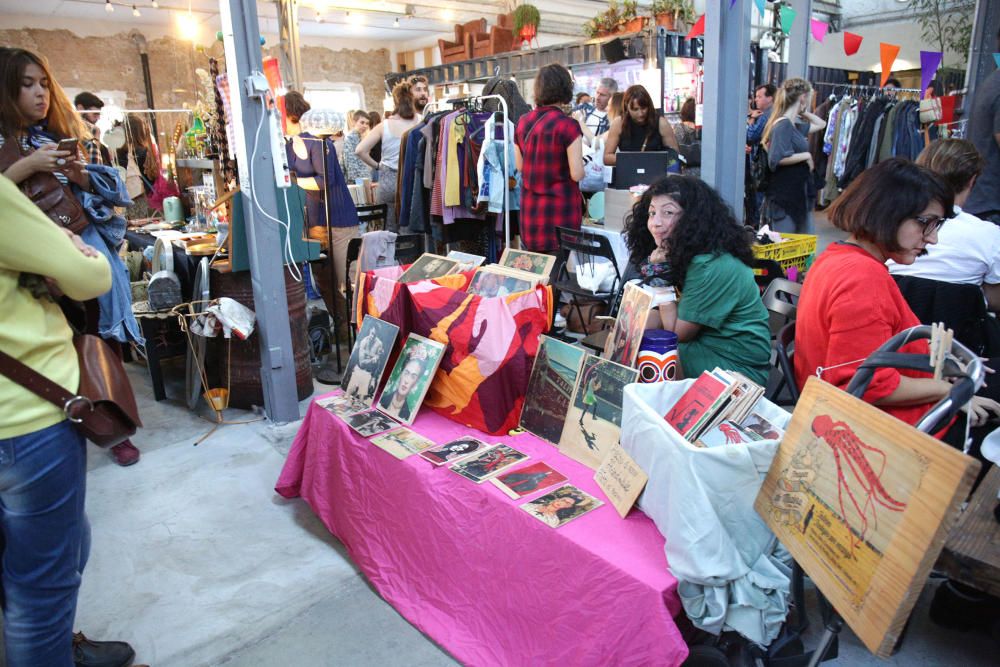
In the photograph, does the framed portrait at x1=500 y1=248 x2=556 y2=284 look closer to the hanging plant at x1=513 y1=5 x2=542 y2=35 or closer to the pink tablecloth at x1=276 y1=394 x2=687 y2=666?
the pink tablecloth at x1=276 y1=394 x2=687 y2=666

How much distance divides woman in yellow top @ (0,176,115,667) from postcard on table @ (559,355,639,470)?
50.1 inches

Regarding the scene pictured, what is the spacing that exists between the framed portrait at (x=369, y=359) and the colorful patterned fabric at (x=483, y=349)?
161 millimetres

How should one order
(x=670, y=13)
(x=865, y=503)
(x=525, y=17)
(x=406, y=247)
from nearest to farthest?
1. (x=865, y=503)
2. (x=406, y=247)
3. (x=670, y=13)
4. (x=525, y=17)

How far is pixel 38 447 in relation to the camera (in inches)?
58.6

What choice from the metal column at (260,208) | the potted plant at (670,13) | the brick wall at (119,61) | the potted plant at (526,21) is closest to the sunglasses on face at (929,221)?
the metal column at (260,208)

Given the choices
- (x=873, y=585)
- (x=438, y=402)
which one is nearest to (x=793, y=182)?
(x=438, y=402)

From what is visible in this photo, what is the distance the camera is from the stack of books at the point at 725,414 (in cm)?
162

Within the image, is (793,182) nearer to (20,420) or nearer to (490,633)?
(490,633)

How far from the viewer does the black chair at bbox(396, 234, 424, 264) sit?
4.19 m

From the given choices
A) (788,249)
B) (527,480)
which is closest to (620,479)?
(527,480)

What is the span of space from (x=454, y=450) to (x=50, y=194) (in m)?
2.01

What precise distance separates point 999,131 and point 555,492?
333 centimetres

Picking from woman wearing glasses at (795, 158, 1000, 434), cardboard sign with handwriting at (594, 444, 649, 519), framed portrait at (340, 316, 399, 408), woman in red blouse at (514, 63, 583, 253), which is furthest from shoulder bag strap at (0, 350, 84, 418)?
woman in red blouse at (514, 63, 583, 253)

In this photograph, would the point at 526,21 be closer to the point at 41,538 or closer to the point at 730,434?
the point at 730,434
